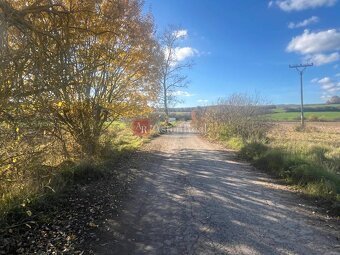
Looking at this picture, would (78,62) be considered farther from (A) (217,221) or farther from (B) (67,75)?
(A) (217,221)

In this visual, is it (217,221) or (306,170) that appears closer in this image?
(217,221)

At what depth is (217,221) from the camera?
19.4 ft

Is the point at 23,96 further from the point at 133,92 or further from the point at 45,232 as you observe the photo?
the point at 133,92

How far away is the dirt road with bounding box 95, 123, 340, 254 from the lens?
15.9 ft

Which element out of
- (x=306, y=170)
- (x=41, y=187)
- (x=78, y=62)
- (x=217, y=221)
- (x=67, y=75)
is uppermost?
(x=78, y=62)

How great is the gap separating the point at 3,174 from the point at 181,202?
12.3 ft

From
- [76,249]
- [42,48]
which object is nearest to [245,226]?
[76,249]

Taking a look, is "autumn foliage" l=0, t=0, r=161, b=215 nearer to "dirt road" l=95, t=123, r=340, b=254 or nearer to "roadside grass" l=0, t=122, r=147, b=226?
"roadside grass" l=0, t=122, r=147, b=226

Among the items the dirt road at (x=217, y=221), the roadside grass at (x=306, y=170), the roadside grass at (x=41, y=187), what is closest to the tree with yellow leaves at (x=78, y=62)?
the roadside grass at (x=41, y=187)

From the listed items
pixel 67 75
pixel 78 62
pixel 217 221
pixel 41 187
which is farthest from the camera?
pixel 78 62

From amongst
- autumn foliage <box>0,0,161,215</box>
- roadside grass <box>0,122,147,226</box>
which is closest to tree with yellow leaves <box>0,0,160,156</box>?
autumn foliage <box>0,0,161,215</box>

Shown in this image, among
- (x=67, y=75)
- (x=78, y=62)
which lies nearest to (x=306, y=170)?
(x=67, y=75)

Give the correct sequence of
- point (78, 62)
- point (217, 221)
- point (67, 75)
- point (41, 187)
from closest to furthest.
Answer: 1. point (217, 221)
2. point (41, 187)
3. point (67, 75)
4. point (78, 62)

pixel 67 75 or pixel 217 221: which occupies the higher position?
pixel 67 75
